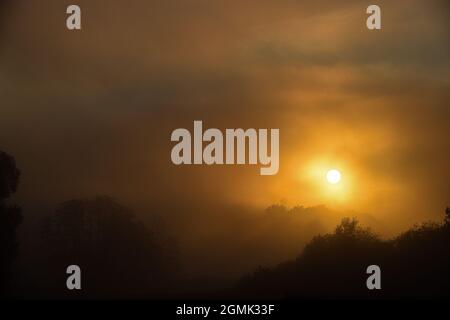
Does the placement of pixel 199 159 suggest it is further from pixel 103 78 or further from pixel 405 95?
pixel 405 95

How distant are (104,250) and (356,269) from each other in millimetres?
1540

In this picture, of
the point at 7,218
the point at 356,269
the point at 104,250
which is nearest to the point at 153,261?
the point at 104,250

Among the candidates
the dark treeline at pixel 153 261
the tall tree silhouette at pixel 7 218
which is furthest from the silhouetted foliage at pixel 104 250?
the tall tree silhouette at pixel 7 218

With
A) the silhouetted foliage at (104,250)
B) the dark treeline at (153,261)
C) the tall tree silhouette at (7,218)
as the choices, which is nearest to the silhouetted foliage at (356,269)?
the dark treeline at (153,261)

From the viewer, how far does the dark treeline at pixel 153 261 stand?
4832mm

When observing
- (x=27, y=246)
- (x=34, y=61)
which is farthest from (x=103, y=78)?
(x=27, y=246)

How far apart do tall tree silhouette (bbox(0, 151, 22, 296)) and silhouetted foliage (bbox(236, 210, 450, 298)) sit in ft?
4.63

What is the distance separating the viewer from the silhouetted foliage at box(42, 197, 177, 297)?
4836 millimetres

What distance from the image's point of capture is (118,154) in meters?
4.85

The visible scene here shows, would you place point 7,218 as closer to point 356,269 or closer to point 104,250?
point 104,250

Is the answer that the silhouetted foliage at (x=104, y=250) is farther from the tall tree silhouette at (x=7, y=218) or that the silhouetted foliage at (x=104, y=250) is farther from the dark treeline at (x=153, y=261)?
the tall tree silhouette at (x=7, y=218)

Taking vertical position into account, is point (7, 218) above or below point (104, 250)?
above

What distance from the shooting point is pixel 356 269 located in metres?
4.86

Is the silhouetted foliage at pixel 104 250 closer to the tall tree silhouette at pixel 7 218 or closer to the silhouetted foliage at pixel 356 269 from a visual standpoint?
the tall tree silhouette at pixel 7 218
